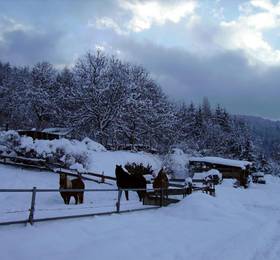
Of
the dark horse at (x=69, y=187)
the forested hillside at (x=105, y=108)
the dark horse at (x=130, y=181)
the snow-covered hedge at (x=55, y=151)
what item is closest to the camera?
the dark horse at (x=69, y=187)

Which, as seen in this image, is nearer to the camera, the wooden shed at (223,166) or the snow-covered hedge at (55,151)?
the snow-covered hedge at (55,151)

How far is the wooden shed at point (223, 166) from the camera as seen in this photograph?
Answer: 37031 millimetres

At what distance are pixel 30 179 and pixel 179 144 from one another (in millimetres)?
31424

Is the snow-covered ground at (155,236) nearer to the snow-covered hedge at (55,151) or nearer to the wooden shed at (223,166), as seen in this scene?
the snow-covered hedge at (55,151)

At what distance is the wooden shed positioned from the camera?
37031 millimetres

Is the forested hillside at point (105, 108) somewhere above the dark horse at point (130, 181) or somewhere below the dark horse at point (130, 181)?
above

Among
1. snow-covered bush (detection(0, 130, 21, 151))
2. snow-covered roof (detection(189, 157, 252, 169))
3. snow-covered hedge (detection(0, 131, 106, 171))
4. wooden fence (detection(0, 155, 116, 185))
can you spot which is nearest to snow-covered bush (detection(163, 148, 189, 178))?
snow-covered roof (detection(189, 157, 252, 169))

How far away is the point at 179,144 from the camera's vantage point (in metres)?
52.2

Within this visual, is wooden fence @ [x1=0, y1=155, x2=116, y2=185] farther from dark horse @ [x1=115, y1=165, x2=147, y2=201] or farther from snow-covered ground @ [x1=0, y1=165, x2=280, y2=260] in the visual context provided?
snow-covered ground @ [x1=0, y1=165, x2=280, y2=260]

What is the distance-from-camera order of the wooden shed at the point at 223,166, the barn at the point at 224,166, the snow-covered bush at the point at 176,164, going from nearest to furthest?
the barn at the point at 224,166 < the wooden shed at the point at 223,166 < the snow-covered bush at the point at 176,164

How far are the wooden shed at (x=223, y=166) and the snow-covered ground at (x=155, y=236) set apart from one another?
2321 cm

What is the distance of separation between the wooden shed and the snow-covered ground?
76.2 feet

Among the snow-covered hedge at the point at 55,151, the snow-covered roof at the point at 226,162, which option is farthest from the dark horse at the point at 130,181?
the snow-covered roof at the point at 226,162

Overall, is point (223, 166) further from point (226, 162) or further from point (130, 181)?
point (130, 181)
